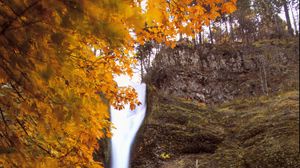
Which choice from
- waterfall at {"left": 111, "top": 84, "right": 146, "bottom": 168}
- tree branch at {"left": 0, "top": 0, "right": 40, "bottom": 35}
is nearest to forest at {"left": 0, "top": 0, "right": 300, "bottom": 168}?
tree branch at {"left": 0, "top": 0, "right": 40, "bottom": 35}

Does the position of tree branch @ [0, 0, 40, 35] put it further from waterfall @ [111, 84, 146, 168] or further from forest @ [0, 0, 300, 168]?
waterfall @ [111, 84, 146, 168]

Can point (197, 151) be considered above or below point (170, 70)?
below

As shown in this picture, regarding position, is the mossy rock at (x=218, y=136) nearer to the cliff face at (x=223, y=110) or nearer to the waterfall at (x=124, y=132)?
the cliff face at (x=223, y=110)

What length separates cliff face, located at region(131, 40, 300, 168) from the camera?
1033 cm

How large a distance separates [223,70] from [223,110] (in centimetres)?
597

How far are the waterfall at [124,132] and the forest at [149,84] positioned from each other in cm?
30

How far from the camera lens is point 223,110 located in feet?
52.3

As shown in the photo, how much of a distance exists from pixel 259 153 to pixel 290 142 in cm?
101

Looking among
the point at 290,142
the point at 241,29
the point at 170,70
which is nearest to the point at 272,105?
the point at 290,142

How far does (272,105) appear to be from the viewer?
47.0 ft

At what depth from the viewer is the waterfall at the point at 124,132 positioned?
12.2m

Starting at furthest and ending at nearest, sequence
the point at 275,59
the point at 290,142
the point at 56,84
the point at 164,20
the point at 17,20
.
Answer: the point at 275,59, the point at 290,142, the point at 164,20, the point at 56,84, the point at 17,20

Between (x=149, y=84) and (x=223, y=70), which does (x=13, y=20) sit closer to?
(x=149, y=84)

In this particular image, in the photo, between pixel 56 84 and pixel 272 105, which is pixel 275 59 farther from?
pixel 56 84
